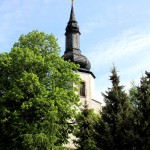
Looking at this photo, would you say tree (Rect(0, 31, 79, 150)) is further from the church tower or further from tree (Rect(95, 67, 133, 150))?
the church tower

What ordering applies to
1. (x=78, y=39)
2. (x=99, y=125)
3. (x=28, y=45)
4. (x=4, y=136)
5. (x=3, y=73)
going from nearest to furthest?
(x=99, y=125) < (x=4, y=136) < (x=3, y=73) < (x=28, y=45) < (x=78, y=39)

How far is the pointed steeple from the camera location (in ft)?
122

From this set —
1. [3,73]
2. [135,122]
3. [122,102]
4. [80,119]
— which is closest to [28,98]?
[3,73]

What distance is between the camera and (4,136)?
22.8 meters

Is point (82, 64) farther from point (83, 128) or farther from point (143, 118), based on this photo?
point (143, 118)

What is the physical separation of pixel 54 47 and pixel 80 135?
24.8ft

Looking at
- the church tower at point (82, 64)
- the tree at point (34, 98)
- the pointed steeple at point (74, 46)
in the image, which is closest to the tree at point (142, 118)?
the tree at point (34, 98)

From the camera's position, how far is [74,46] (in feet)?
128

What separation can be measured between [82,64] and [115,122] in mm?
18732

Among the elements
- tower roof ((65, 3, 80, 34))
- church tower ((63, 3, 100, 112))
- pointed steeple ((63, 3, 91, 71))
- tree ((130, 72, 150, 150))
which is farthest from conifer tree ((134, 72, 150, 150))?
tower roof ((65, 3, 80, 34))

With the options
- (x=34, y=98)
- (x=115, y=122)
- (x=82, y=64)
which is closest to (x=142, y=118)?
(x=115, y=122)

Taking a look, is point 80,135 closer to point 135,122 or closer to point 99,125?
point 99,125

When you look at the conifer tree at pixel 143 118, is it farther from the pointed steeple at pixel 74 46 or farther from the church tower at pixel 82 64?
the pointed steeple at pixel 74 46

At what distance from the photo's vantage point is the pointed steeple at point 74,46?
3716 cm
